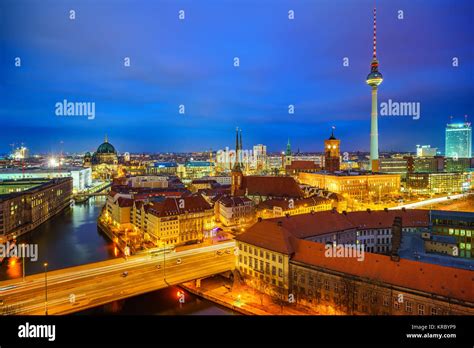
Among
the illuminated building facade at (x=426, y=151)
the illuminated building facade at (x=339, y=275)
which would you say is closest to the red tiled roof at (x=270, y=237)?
the illuminated building facade at (x=339, y=275)

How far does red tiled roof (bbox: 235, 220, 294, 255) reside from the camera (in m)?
10.5

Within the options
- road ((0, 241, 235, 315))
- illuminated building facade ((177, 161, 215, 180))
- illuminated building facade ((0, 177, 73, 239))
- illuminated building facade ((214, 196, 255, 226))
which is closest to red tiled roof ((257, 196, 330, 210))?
illuminated building facade ((214, 196, 255, 226))

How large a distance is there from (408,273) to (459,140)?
67966 mm

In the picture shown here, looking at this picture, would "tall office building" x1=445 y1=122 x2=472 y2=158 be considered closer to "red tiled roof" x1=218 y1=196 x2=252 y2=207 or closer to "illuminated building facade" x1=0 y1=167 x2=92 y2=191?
"red tiled roof" x1=218 y1=196 x2=252 y2=207

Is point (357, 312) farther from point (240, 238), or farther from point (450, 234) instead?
point (450, 234)

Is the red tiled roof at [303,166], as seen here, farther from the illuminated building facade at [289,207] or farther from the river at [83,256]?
the river at [83,256]

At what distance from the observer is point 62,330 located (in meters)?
1.70

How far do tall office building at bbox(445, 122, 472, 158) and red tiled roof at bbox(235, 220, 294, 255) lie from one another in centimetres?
6256

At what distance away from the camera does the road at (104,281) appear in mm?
8680

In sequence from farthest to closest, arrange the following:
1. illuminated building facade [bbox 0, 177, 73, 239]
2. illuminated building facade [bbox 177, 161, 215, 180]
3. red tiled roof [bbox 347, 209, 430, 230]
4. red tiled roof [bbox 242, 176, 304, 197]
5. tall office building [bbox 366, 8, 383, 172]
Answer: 1. illuminated building facade [bbox 177, 161, 215, 180]
2. tall office building [bbox 366, 8, 383, 172]
3. red tiled roof [bbox 242, 176, 304, 197]
4. illuminated building facade [bbox 0, 177, 73, 239]
5. red tiled roof [bbox 347, 209, 430, 230]

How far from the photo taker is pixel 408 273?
7883 millimetres

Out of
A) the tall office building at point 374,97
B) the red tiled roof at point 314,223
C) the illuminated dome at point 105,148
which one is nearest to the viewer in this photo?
the red tiled roof at point 314,223

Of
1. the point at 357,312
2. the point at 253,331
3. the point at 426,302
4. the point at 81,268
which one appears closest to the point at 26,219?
the point at 81,268

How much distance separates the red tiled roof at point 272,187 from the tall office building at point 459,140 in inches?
1979
